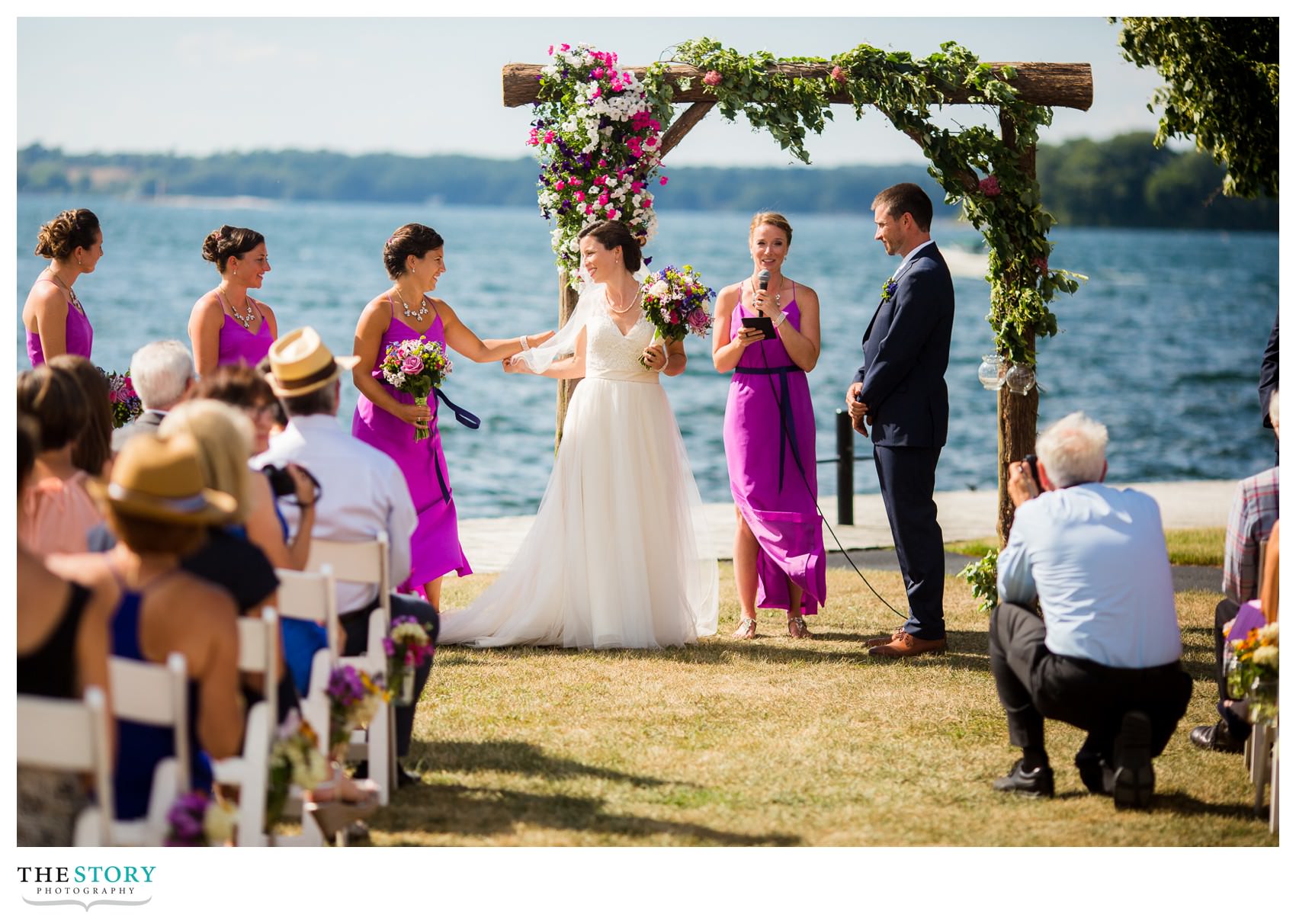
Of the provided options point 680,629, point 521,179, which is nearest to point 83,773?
point 680,629

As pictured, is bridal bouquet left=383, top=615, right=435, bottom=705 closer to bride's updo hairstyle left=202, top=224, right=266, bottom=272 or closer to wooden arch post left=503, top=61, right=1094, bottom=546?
wooden arch post left=503, top=61, right=1094, bottom=546

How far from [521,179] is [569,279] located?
3271 inches

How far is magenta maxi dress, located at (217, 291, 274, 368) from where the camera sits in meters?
6.87

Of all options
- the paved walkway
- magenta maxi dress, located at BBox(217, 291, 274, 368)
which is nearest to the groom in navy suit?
the paved walkway

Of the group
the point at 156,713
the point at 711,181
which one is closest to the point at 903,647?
the point at 156,713

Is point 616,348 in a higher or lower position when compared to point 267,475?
higher

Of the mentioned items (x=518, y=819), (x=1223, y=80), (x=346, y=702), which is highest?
(x=1223, y=80)

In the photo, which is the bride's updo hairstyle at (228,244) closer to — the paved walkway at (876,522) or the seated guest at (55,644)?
the paved walkway at (876,522)

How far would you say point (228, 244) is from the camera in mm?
6867

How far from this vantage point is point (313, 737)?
377cm

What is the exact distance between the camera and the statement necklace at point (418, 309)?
22.7ft

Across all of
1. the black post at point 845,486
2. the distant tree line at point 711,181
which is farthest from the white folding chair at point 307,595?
the distant tree line at point 711,181

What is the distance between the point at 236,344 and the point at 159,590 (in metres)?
3.80

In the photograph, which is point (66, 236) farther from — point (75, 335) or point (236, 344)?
point (236, 344)
